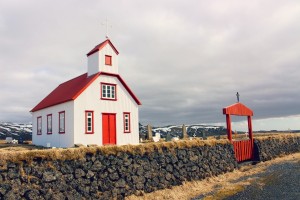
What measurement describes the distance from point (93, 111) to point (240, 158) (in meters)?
13.6

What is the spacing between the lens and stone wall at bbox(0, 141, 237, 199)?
43.1ft

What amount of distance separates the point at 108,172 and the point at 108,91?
34.8 feet

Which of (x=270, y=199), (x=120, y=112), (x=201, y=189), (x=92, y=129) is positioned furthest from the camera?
(x=120, y=112)

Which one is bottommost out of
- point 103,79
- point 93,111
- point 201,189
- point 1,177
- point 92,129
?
point 201,189

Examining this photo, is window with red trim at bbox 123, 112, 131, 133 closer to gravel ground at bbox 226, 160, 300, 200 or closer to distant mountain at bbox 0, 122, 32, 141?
gravel ground at bbox 226, 160, 300, 200

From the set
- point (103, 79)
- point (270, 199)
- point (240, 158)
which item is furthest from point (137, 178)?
point (240, 158)

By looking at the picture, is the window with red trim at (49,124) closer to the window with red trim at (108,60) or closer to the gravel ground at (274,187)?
the window with red trim at (108,60)

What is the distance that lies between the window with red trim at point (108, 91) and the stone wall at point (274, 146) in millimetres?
14408

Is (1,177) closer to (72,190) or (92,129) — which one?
(72,190)

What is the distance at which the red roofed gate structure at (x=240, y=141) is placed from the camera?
24820mm

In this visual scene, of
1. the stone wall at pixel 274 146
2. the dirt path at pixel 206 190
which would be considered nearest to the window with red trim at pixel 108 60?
the dirt path at pixel 206 190

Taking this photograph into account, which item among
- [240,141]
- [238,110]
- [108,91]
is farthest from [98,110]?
[240,141]

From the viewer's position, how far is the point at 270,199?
14.1m

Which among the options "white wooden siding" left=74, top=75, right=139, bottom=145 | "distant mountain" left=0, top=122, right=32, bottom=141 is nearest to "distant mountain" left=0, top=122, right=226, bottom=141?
"distant mountain" left=0, top=122, right=32, bottom=141
